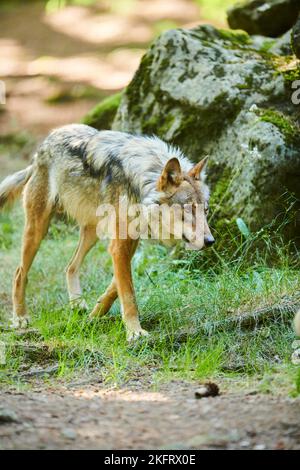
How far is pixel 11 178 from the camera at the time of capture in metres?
6.83

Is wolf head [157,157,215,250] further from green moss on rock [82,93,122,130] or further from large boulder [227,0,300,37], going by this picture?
green moss on rock [82,93,122,130]

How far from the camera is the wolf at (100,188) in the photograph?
544cm

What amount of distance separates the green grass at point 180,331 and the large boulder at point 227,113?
22.6 inches

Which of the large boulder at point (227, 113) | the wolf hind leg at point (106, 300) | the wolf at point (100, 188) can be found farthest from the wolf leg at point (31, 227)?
the large boulder at point (227, 113)

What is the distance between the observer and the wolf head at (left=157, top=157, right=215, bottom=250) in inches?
209

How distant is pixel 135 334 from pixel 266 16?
450 cm

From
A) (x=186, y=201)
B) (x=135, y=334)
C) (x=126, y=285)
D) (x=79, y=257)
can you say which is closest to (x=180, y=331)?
(x=135, y=334)

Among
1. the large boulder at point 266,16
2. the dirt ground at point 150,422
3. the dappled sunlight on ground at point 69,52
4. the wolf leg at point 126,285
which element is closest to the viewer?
the dirt ground at point 150,422

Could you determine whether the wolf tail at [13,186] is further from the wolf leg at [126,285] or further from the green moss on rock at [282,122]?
the green moss on rock at [282,122]

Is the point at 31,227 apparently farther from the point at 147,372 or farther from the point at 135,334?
the point at 147,372

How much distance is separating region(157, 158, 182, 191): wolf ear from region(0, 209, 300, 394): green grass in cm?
95

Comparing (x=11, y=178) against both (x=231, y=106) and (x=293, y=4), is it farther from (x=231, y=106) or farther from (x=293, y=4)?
(x=293, y=4)

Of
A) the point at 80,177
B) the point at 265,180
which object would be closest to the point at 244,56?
the point at 265,180

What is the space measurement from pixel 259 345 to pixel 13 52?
1232 cm
